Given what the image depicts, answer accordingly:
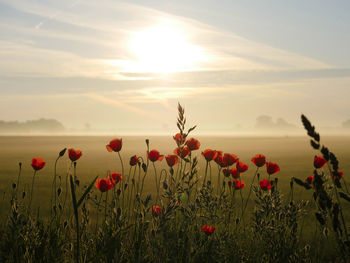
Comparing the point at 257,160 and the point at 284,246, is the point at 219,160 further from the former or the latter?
the point at 284,246

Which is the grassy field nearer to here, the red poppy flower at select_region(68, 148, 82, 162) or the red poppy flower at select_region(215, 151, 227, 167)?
the red poppy flower at select_region(68, 148, 82, 162)

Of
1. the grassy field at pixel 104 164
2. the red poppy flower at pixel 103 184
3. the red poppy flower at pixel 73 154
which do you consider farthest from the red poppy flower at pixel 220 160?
the red poppy flower at pixel 73 154

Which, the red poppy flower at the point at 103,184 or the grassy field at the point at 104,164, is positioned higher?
the red poppy flower at the point at 103,184

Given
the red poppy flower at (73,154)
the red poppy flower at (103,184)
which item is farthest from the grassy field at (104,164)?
the red poppy flower at (103,184)

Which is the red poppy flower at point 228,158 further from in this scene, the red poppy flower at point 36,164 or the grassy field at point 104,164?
the red poppy flower at point 36,164

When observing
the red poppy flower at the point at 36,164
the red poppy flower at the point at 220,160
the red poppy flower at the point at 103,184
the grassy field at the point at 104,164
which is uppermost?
the red poppy flower at the point at 220,160

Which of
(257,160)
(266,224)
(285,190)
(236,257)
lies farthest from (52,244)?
(285,190)

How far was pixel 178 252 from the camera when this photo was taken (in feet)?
11.1

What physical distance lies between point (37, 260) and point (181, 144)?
2.26m

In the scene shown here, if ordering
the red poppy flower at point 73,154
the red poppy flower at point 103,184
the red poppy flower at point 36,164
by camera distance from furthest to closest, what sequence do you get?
1. the red poppy flower at point 36,164
2. the red poppy flower at point 73,154
3. the red poppy flower at point 103,184

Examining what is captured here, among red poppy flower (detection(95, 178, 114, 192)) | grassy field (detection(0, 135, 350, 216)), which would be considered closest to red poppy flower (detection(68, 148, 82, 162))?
grassy field (detection(0, 135, 350, 216))

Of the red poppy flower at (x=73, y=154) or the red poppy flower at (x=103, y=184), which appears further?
the red poppy flower at (x=73, y=154)

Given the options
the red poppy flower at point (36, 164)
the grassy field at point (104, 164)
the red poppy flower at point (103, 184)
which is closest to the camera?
the red poppy flower at point (103, 184)

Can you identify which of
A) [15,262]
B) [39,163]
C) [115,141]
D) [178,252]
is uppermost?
[115,141]
